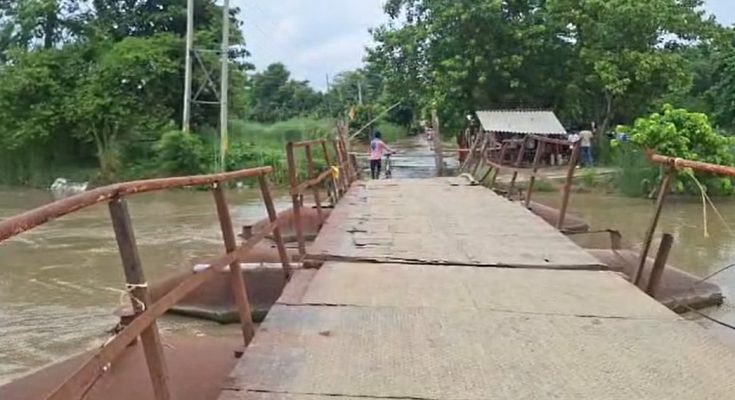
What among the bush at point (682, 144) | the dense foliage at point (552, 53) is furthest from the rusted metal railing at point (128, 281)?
the dense foliage at point (552, 53)

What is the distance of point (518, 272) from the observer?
16.6ft

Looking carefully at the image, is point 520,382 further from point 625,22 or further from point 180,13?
point 180,13

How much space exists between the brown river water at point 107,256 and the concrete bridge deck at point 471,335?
2.22m

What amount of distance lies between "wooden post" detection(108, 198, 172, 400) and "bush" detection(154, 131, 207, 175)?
820 inches

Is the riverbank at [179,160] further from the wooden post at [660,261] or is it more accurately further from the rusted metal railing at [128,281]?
the rusted metal railing at [128,281]

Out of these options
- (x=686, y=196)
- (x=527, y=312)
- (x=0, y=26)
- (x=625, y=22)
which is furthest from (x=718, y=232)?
(x=0, y=26)

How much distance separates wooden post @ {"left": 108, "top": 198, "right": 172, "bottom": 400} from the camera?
2.49 meters

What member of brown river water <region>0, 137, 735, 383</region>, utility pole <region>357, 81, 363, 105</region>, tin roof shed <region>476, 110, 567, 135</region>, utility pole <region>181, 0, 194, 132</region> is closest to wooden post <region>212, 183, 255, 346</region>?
brown river water <region>0, 137, 735, 383</region>

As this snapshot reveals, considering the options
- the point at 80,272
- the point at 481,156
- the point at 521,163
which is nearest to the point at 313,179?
the point at 80,272

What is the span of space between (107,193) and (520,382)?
161cm

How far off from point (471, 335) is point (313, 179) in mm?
5032

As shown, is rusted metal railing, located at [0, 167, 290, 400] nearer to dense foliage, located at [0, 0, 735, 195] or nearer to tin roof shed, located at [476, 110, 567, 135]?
tin roof shed, located at [476, 110, 567, 135]

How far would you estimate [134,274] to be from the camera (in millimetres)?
2549

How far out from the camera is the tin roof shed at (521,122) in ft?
62.7
